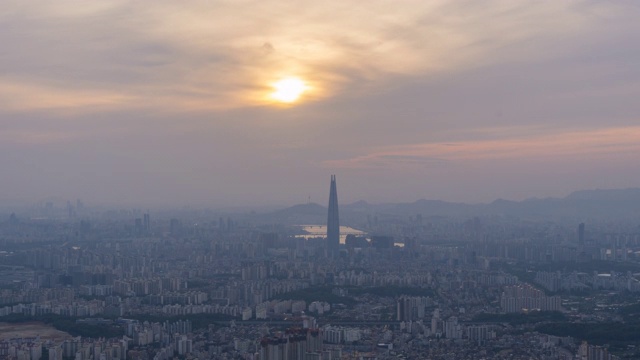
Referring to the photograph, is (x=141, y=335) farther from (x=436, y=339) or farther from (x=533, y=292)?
(x=533, y=292)

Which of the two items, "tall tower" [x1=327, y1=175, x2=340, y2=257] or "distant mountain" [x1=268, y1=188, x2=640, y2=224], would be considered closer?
"tall tower" [x1=327, y1=175, x2=340, y2=257]

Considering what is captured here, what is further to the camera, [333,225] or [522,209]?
[522,209]

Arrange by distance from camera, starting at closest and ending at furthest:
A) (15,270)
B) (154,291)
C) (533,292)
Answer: (533,292) < (154,291) < (15,270)

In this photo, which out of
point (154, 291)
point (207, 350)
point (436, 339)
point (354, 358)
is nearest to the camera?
point (354, 358)

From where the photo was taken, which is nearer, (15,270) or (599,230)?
(15,270)

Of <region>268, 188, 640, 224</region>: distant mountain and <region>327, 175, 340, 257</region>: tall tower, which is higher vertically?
<region>268, 188, 640, 224</region>: distant mountain

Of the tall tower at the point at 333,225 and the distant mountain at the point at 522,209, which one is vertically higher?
the distant mountain at the point at 522,209

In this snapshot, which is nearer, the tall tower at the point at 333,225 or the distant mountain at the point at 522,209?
the tall tower at the point at 333,225

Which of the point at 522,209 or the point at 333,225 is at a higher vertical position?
the point at 522,209

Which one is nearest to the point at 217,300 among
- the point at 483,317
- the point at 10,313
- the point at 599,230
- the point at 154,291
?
the point at 154,291

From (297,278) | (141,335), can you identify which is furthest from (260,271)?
(141,335)
